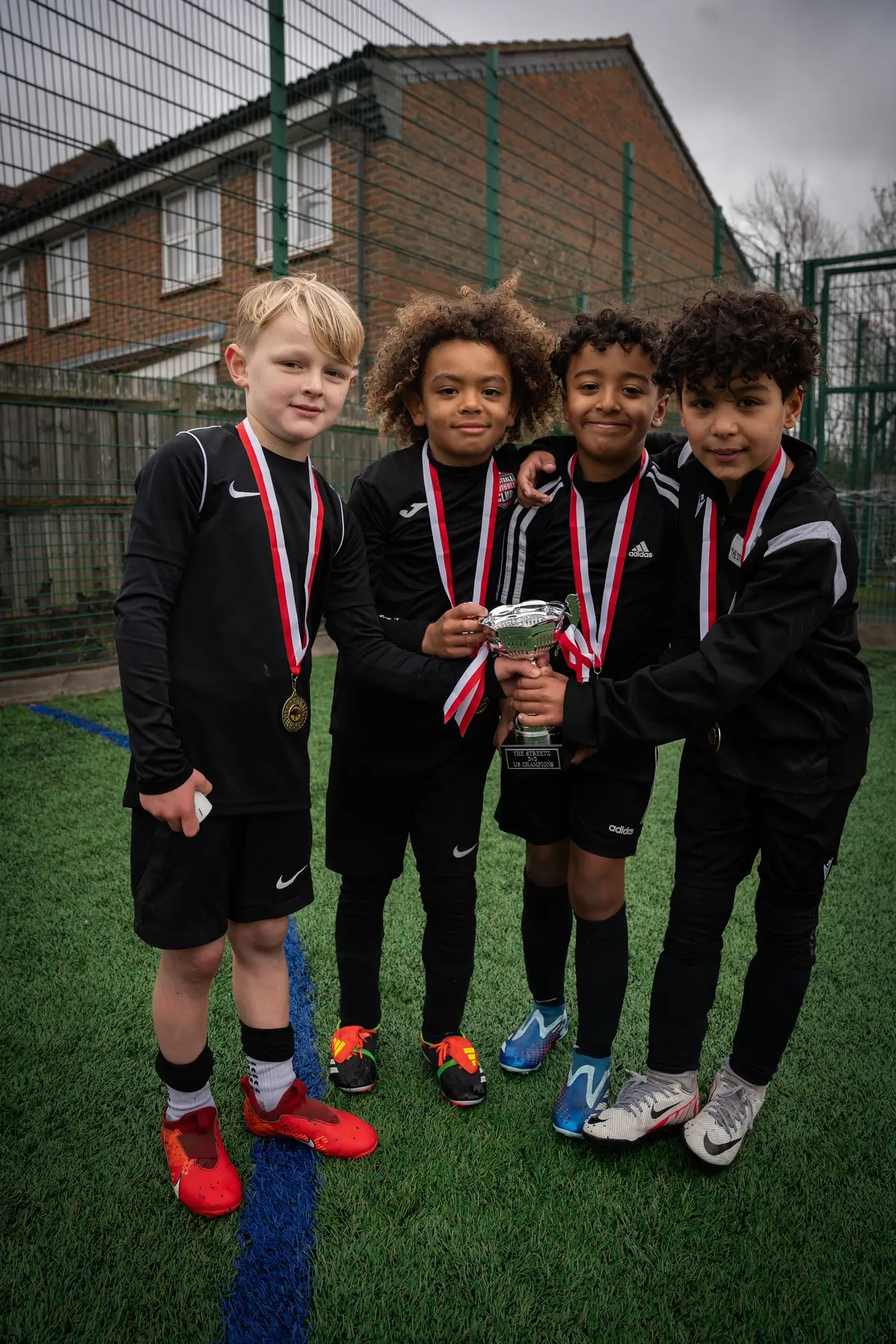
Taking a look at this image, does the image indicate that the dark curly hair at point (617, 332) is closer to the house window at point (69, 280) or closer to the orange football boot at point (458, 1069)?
the orange football boot at point (458, 1069)

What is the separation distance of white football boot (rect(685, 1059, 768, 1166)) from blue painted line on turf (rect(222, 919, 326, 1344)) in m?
0.84

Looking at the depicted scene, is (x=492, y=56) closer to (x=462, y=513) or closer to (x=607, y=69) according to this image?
(x=462, y=513)

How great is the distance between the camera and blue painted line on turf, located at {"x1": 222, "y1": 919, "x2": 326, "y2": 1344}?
60.6 inches

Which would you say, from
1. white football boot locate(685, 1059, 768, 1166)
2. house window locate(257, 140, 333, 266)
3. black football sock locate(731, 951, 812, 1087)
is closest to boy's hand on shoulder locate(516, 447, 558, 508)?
black football sock locate(731, 951, 812, 1087)

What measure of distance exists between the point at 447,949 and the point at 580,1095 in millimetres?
457

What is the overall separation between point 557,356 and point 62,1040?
2.18 metres

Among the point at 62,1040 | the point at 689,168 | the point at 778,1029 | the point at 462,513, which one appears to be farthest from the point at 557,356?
the point at 689,168

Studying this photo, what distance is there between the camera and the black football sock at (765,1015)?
77.2 inches

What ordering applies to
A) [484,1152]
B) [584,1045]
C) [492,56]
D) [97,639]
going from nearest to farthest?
[484,1152], [584,1045], [97,639], [492,56]

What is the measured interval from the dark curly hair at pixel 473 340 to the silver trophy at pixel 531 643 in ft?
2.09

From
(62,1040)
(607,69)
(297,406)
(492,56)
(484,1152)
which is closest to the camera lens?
(297,406)

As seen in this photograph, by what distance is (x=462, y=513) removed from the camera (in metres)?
2.13

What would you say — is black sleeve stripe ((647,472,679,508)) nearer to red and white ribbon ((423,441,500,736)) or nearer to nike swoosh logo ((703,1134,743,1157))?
red and white ribbon ((423,441,500,736))

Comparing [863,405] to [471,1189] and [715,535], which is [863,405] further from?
[471,1189]
